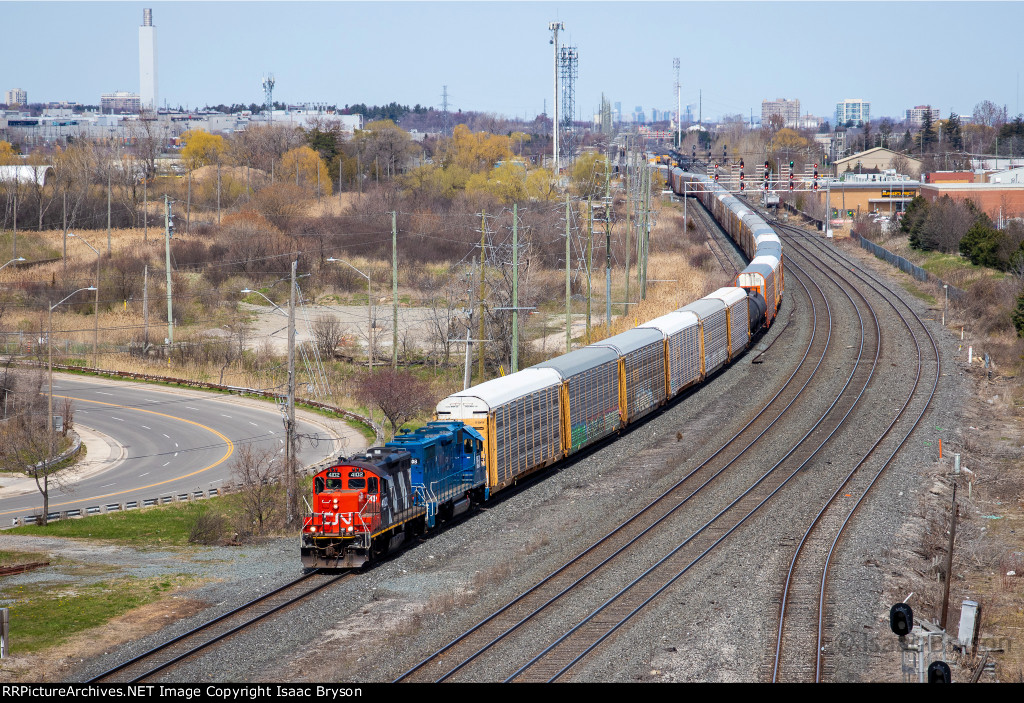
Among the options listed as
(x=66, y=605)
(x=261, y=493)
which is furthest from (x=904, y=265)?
(x=66, y=605)

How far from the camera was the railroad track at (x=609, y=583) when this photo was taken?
17.5m

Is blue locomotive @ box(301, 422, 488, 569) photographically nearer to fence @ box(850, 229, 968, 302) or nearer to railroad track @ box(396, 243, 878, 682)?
railroad track @ box(396, 243, 878, 682)

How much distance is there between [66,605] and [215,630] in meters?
4.09

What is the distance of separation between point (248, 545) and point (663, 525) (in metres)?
11.1

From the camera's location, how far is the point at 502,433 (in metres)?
27.8

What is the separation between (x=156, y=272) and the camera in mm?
87750

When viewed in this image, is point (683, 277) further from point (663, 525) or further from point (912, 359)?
point (663, 525)

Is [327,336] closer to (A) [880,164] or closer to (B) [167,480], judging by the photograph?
(B) [167,480]

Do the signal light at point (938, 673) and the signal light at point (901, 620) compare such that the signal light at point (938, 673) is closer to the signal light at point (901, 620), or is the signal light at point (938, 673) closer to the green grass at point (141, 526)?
the signal light at point (901, 620)

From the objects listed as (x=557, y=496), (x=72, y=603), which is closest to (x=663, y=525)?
(x=557, y=496)

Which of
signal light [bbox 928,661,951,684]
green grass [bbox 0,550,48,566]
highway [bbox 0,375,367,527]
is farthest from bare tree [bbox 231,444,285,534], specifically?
signal light [bbox 928,661,951,684]

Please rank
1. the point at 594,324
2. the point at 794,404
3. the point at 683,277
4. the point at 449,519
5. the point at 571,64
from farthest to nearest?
the point at 571,64 < the point at 683,277 < the point at 594,324 < the point at 794,404 < the point at 449,519

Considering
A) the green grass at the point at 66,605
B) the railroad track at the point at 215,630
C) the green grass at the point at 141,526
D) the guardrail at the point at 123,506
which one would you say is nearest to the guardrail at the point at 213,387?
the guardrail at the point at 123,506

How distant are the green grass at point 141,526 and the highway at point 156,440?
3.20 metres
